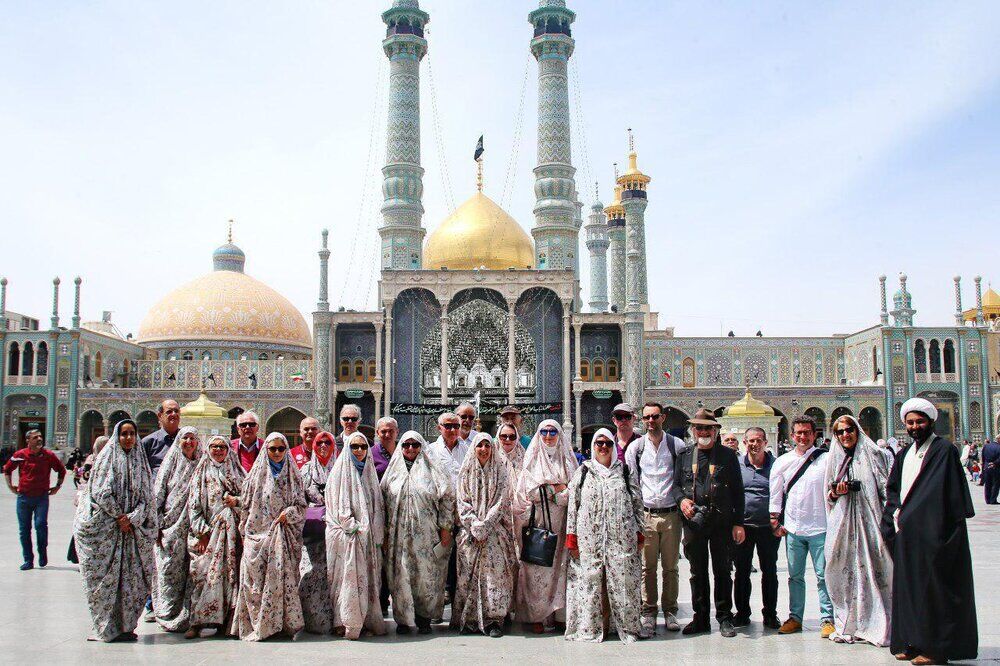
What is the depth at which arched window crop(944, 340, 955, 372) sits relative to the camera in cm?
3547

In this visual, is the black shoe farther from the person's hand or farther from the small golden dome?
A: the small golden dome

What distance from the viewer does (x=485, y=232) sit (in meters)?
38.2

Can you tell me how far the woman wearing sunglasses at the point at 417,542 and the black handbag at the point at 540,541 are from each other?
541 millimetres

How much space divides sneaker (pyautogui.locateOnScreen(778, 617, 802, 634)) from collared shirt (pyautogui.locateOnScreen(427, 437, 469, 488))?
8.11 ft

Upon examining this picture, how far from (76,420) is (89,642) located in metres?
31.2

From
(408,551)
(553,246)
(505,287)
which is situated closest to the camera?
(408,551)

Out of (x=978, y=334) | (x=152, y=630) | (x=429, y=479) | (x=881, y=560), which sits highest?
(x=978, y=334)

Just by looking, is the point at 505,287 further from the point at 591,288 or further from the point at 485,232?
the point at 591,288

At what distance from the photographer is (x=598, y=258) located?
166 feet

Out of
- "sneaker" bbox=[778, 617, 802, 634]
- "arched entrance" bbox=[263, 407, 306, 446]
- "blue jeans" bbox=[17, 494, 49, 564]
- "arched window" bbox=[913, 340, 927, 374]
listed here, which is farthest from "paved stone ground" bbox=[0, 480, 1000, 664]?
"arched window" bbox=[913, 340, 927, 374]

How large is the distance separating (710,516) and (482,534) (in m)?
1.60

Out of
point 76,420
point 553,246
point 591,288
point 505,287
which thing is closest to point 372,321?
point 505,287

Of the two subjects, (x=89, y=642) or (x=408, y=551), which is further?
(x=408, y=551)

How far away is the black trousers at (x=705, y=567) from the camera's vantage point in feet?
20.9
